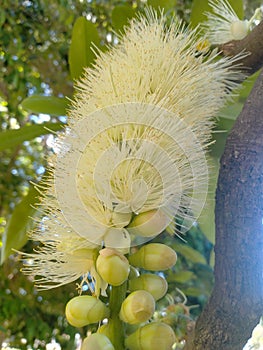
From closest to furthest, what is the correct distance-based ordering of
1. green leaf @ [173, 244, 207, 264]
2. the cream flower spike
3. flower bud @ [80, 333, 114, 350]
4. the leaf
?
1. flower bud @ [80, 333, 114, 350]
2. the leaf
3. the cream flower spike
4. green leaf @ [173, 244, 207, 264]

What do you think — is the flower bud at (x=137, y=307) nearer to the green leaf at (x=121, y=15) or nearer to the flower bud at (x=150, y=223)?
the flower bud at (x=150, y=223)

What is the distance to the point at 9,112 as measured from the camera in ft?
4.21

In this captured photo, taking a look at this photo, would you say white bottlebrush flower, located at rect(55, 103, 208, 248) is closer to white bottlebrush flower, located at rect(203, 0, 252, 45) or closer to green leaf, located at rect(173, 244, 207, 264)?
white bottlebrush flower, located at rect(203, 0, 252, 45)

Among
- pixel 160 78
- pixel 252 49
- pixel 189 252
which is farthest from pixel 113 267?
pixel 189 252

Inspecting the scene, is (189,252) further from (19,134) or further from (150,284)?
(150,284)

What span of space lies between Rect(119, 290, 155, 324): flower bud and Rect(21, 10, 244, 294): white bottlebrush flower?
4 centimetres

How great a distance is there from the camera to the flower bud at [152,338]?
375mm

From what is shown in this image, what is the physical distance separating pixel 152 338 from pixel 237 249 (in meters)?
0.10

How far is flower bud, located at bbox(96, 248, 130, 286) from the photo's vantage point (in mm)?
385

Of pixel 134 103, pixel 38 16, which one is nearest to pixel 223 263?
pixel 134 103

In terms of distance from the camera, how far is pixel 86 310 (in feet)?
1.30

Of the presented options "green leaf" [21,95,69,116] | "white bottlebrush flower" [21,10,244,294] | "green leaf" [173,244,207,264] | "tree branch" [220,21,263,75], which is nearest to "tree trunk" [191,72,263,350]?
"white bottlebrush flower" [21,10,244,294]

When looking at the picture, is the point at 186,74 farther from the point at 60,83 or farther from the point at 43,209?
the point at 60,83

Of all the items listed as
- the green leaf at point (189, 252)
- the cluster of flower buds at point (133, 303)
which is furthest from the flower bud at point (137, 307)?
the green leaf at point (189, 252)
